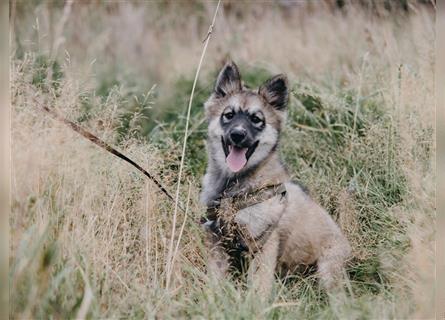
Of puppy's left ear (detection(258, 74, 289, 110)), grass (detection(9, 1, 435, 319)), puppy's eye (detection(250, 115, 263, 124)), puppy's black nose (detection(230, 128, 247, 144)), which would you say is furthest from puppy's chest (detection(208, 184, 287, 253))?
puppy's left ear (detection(258, 74, 289, 110))

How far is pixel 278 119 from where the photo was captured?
4.07 m

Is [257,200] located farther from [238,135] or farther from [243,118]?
[243,118]

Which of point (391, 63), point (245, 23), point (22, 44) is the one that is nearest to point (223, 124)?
point (391, 63)

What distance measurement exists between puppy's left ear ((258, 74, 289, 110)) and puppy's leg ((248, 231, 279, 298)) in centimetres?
82

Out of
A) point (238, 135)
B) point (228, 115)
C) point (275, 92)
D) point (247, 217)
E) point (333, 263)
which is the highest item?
point (275, 92)

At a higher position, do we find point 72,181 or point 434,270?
point 72,181

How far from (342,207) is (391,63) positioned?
71.6 inches

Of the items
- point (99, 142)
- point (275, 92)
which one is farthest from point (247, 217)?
point (99, 142)

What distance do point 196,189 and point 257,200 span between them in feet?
1.84

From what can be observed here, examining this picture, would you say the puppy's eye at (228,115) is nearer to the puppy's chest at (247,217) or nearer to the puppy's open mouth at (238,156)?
the puppy's open mouth at (238,156)

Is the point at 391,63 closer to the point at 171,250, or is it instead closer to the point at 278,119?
the point at 278,119

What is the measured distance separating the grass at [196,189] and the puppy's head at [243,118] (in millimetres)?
315

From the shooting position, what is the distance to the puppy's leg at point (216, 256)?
11.9ft

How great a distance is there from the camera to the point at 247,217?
3.73 metres
